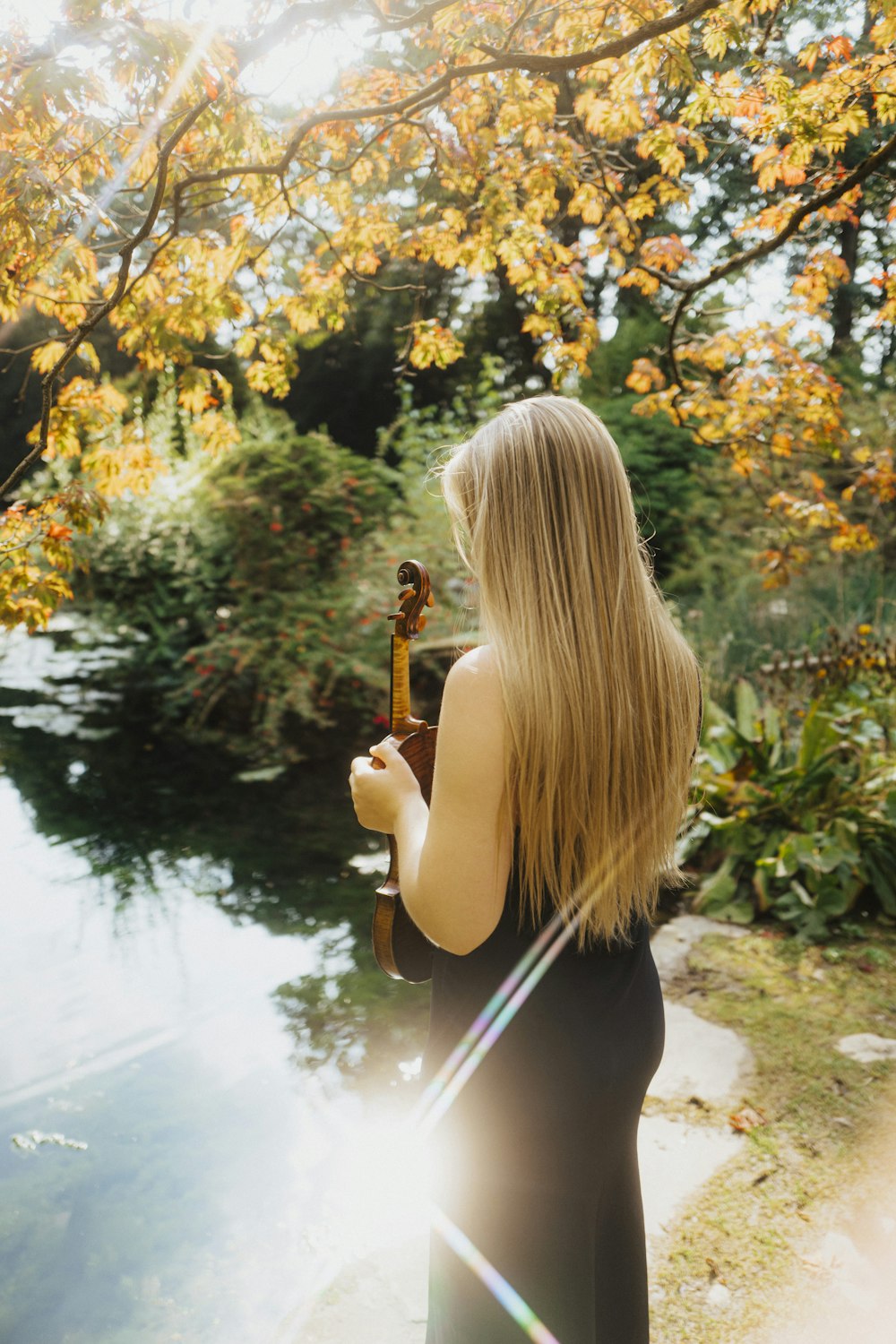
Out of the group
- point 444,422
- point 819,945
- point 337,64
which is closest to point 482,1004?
point 819,945

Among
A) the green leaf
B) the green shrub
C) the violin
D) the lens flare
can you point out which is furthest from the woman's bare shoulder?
the green leaf

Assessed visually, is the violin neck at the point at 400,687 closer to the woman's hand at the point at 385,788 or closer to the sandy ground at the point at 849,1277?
the woman's hand at the point at 385,788

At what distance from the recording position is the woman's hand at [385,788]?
137 cm

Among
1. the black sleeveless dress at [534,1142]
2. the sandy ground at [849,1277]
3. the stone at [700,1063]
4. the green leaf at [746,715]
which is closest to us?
the black sleeveless dress at [534,1142]

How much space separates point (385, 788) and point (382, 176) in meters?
3.63

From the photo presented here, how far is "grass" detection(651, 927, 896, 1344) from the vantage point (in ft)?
7.48

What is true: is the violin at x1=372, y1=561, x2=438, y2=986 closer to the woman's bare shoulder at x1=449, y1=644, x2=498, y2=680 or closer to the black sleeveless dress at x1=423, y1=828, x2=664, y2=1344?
the black sleeveless dress at x1=423, y1=828, x2=664, y2=1344

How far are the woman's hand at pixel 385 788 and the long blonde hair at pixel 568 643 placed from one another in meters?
0.21

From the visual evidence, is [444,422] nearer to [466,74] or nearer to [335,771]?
[335,771]

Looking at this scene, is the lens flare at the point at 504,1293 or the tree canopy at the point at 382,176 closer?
the lens flare at the point at 504,1293

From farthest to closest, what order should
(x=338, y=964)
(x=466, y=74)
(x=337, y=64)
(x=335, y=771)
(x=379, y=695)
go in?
1. (x=379, y=695)
2. (x=335, y=771)
3. (x=338, y=964)
4. (x=337, y=64)
5. (x=466, y=74)

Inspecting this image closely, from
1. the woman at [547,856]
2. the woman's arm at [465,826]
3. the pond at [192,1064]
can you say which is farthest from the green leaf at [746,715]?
the woman's arm at [465,826]

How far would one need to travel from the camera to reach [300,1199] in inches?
109

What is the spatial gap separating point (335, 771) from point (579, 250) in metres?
4.25
